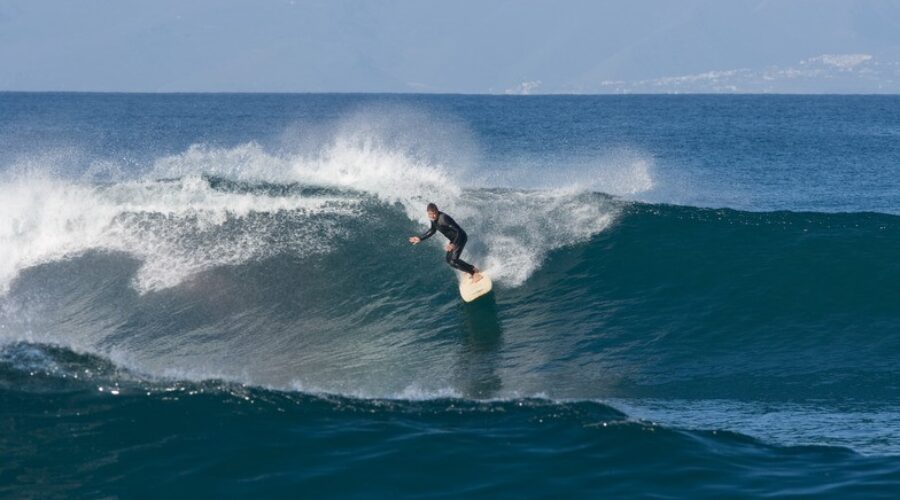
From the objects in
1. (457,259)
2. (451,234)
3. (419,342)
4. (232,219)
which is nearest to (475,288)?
(457,259)

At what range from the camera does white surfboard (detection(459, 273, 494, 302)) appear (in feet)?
57.6

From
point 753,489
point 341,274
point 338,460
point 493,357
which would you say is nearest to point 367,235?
point 341,274

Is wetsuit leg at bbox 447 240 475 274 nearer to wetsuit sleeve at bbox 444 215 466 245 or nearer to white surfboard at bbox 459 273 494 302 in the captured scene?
wetsuit sleeve at bbox 444 215 466 245

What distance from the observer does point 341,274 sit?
19188 millimetres

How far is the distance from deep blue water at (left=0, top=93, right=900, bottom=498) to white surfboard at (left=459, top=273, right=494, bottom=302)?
0.21m

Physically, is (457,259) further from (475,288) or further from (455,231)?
(475,288)

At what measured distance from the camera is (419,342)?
639 inches

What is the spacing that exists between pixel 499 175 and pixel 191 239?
18245 millimetres

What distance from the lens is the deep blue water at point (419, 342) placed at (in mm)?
10633

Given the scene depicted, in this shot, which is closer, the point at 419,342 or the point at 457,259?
the point at 419,342

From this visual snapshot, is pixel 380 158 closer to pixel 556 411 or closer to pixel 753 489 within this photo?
pixel 556 411

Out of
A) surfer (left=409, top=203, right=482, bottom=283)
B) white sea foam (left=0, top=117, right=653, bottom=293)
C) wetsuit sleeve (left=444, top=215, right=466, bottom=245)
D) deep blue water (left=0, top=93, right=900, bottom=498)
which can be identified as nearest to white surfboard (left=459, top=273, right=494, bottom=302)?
deep blue water (left=0, top=93, right=900, bottom=498)

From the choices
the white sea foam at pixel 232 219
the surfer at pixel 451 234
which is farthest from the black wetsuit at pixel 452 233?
the white sea foam at pixel 232 219

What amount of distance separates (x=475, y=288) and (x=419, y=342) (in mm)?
1762
